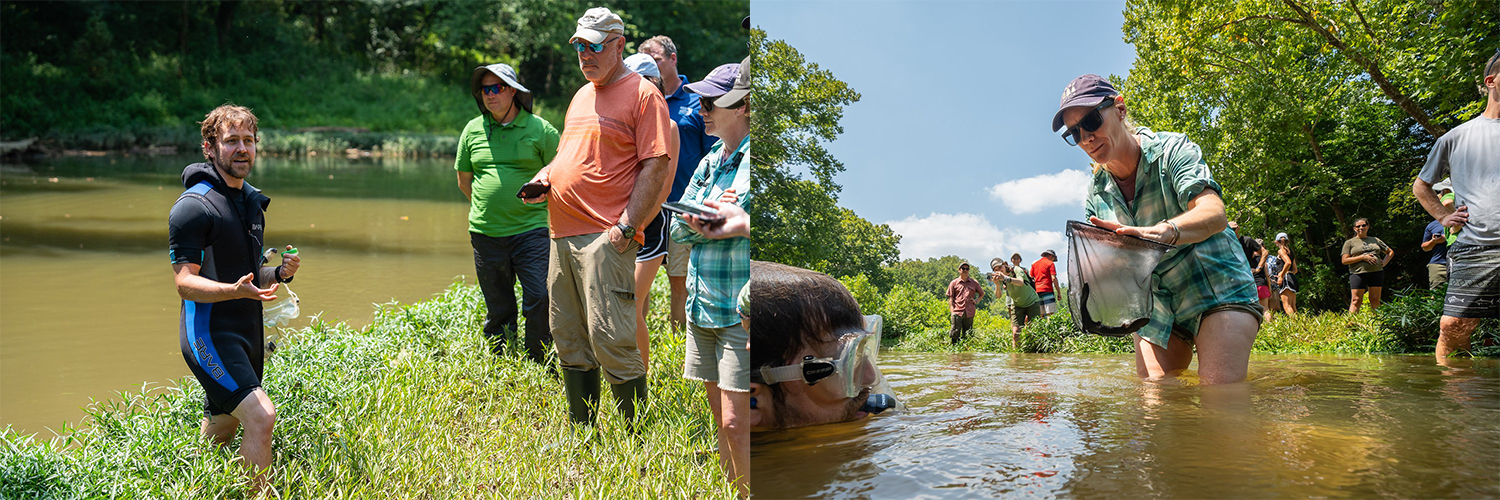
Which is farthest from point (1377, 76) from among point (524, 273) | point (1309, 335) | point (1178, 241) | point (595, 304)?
point (524, 273)

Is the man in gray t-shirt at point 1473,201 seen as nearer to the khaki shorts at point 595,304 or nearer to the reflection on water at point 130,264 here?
the khaki shorts at point 595,304

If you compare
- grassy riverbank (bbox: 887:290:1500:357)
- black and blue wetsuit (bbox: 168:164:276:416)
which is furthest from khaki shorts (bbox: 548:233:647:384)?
grassy riverbank (bbox: 887:290:1500:357)

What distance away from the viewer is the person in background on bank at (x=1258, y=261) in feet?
8.36

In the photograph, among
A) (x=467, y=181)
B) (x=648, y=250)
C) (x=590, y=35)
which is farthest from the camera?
(x=467, y=181)

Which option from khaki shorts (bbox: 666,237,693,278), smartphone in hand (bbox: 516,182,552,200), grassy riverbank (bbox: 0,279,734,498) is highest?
smartphone in hand (bbox: 516,182,552,200)

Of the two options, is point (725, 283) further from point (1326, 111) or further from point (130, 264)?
point (130, 264)

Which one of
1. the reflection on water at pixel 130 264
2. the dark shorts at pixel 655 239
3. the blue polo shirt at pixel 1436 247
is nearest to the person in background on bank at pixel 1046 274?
the blue polo shirt at pixel 1436 247

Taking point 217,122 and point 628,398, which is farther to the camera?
point 628,398

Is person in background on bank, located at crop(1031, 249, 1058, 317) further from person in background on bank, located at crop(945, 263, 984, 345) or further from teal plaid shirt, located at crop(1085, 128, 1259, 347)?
teal plaid shirt, located at crop(1085, 128, 1259, 347)

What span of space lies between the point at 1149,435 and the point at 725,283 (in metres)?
1.02

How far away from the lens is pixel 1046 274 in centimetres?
201

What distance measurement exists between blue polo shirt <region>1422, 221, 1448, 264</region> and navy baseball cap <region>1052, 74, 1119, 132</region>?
48.3 inches

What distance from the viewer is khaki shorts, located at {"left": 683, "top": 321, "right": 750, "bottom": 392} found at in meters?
2.37

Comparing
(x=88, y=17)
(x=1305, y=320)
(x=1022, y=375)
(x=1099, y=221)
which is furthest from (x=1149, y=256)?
(x=88, y=17)
